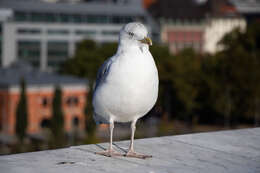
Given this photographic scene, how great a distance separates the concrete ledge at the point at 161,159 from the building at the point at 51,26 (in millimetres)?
96010

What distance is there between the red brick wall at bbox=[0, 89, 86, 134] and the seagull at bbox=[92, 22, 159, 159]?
5669cm

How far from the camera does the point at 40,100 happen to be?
64.6 m

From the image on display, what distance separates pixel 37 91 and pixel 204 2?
82.5 metres

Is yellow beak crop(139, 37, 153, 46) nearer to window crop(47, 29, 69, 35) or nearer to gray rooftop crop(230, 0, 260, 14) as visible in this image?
window crop(47, 29, 69, 35)

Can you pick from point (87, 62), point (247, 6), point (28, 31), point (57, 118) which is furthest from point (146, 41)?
point (247, 6)

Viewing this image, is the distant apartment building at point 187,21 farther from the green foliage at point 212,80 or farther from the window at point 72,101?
the window at point 72,101

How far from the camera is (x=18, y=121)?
5875cm

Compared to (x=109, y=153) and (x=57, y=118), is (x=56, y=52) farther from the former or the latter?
(x=109, y=153)

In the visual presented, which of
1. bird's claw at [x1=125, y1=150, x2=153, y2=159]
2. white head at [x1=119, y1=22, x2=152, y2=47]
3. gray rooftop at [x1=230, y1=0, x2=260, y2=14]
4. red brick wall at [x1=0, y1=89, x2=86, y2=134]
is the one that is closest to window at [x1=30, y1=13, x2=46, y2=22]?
red brick wall at [x1=0, y1=89, x2=86, y2=134]

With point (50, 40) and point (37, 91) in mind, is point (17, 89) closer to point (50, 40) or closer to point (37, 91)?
point (37, 91)

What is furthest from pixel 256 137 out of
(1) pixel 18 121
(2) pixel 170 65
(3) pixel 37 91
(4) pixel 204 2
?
(4) pixel 204 2

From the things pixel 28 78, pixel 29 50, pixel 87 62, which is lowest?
pixel 28 78

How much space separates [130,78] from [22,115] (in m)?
53.8

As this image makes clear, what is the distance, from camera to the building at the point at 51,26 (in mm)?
101562
